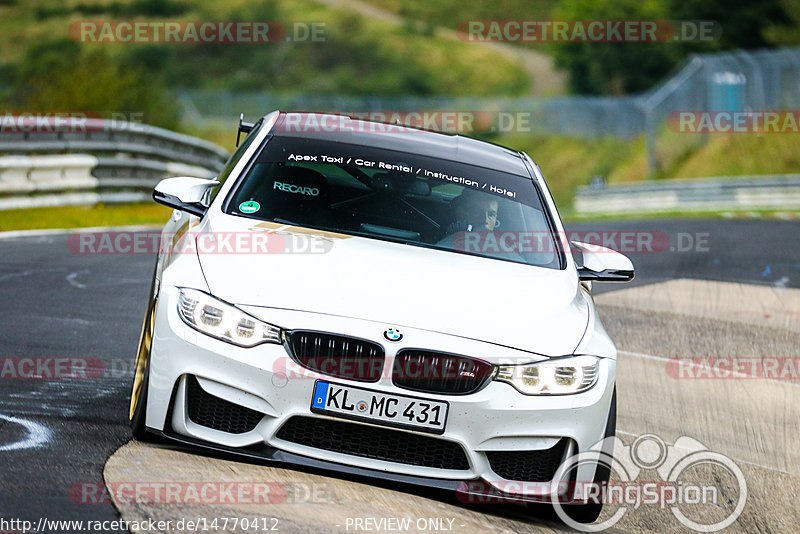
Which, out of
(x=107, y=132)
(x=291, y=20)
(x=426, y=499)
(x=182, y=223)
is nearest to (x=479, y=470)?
(x=426, y=499)

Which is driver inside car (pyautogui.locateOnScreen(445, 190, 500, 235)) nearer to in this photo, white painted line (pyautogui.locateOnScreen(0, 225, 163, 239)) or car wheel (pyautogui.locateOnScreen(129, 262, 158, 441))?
car wheel (pyautogui.locateOnScreen(129, 262, 158, 441))

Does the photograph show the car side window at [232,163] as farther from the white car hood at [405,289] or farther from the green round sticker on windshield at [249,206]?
the white car hood at [405,289]

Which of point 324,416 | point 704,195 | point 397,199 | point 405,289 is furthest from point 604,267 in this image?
point 704,195

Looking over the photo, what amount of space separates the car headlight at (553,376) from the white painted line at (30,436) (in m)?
1.92

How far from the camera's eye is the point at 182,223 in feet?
19.6

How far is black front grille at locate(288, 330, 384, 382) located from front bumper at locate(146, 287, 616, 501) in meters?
0.03

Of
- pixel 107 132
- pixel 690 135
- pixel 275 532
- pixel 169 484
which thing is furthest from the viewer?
pixel 690 135

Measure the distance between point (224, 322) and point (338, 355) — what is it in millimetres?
471

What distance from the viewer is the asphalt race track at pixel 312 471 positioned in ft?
15.0

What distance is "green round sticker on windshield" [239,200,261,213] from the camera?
570 cm

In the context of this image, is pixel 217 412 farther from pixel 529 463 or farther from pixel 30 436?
pixel 529 463

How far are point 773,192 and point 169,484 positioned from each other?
1016 inches

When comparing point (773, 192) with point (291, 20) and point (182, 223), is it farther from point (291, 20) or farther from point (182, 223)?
point (291, 20)

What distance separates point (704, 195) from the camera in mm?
30406
